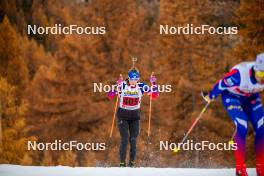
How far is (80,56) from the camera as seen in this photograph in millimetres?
A: 22172

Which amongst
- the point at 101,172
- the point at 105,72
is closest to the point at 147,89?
the point at 101,172

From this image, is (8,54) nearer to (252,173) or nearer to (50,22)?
(50,22)

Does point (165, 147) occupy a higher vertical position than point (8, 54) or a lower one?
lower

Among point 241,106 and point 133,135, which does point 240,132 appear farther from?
point 133,135

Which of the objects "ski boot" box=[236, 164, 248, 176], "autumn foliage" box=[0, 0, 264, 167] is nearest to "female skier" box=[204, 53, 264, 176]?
"ski boot" box=[236, 164, 248, 176]

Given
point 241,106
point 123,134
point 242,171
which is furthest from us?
point 123,134

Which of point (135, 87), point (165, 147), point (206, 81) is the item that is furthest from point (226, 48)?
point (135, 87)

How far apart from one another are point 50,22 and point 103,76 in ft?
13.0

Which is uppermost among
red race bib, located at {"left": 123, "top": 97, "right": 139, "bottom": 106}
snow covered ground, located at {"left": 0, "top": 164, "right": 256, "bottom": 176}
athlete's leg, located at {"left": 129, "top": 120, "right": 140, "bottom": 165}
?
red race bib, located at {"left": 123, "top": 97, "right": 139, "bottom": 106}

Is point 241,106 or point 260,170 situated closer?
point 260,170

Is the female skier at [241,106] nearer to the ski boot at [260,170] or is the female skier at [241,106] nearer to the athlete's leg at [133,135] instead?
the ski boot at [260,170]

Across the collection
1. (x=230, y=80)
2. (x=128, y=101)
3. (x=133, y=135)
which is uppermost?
(x=230, y=80)

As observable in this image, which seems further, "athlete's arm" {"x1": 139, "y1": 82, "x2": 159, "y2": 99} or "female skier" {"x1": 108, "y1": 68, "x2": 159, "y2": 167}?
"athlete's arm" {"x1": 139, "y1": 82, "x2": 159, "y2": 99}

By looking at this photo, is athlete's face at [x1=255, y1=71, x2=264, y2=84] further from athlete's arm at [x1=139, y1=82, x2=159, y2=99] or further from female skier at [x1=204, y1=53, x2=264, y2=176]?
athlete's arm at [x1=139, y1=82, x2=159, y2=99]
